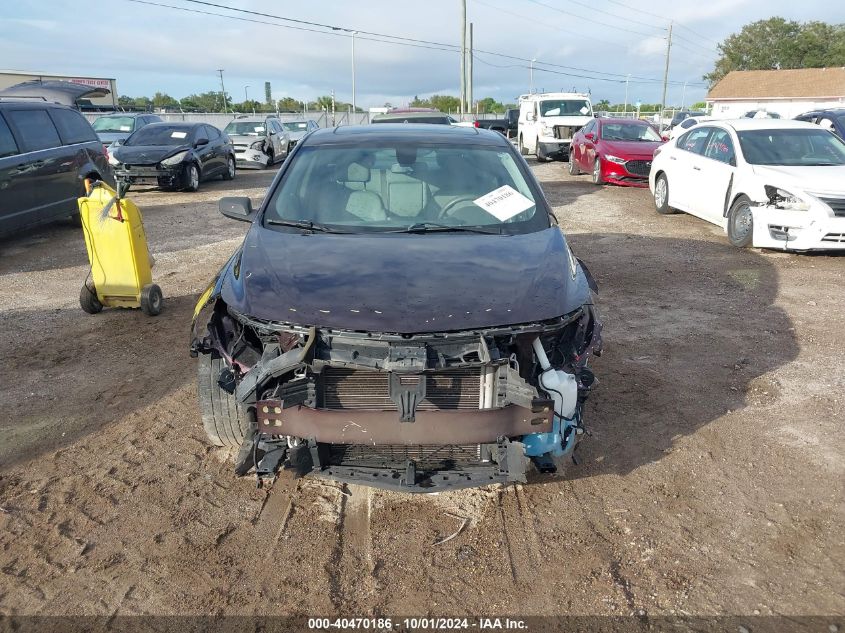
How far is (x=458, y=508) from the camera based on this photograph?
127 inches

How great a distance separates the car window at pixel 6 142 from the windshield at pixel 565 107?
52.2ft

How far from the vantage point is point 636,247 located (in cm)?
917

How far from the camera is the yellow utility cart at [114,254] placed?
5766mm

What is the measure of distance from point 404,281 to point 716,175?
7890mm

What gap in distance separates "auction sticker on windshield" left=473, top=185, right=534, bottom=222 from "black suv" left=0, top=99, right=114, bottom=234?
7.18m

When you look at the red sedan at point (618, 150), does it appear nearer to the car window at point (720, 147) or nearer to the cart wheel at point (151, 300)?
the car window at point (720, 147)

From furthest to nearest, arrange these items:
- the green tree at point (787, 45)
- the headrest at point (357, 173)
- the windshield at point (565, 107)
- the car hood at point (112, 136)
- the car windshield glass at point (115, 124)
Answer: the green tree at point (787, 45) < the windshield at point (565, 107) < the car windshield glass at point (115, 124) < the car hood at point (112, 136) < the headrest at point (357, 173)

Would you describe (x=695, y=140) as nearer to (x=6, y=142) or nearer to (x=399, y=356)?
(x=399, y=356)

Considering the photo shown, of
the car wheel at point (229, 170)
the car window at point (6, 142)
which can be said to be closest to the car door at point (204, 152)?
the car wheel at point (229, 170)

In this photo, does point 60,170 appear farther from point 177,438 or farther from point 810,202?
point 810,202

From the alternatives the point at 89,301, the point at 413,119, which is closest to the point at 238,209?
the point at 89,301

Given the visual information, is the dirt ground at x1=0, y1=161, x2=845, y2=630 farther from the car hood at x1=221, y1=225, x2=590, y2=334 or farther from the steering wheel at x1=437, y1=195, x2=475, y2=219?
the steering wheel at x1=437, y1=195, x2=475, y2=219

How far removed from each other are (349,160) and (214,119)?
1423 inches

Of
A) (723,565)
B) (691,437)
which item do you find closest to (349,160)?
(691,437)
